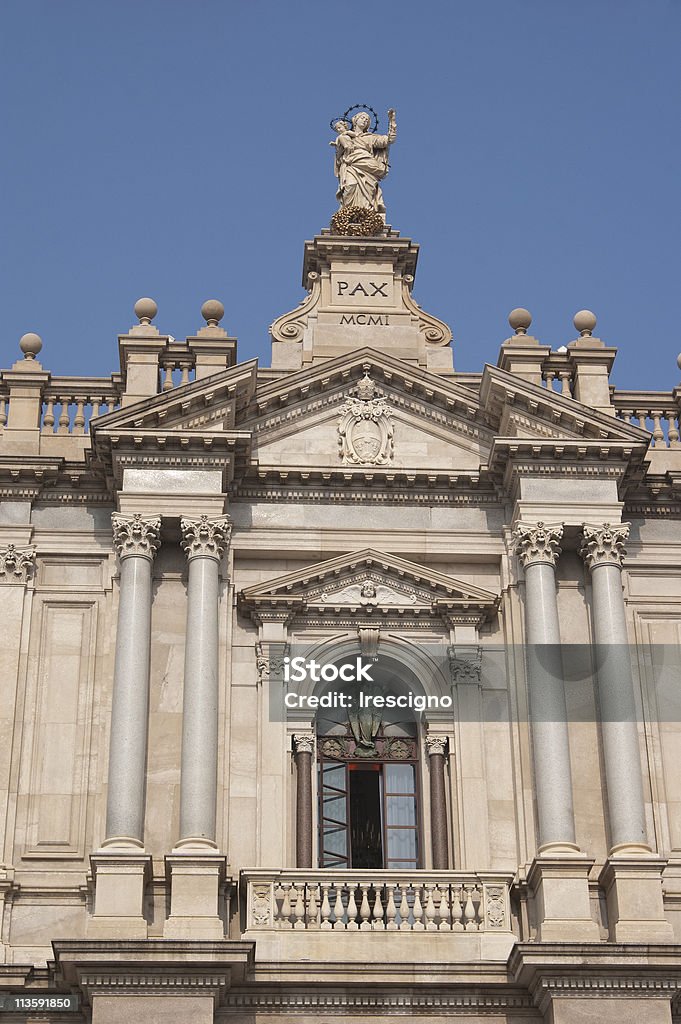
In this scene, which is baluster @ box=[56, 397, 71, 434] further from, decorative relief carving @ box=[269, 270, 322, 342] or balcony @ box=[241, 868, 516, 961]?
balcony @ box=[241, 868, 516, 961]

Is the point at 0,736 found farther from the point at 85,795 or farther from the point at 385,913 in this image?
the point at 385,913

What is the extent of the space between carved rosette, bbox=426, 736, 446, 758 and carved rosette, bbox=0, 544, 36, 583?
5.72 meters

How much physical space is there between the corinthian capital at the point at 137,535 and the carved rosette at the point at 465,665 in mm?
4136

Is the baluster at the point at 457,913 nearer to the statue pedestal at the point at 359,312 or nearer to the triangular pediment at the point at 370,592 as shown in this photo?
the triangular pediment at the point at 370,592

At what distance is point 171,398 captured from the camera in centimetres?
2609

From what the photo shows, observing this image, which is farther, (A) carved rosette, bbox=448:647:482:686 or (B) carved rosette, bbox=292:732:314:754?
(A) carved rosette, bbox=448:647:482:686

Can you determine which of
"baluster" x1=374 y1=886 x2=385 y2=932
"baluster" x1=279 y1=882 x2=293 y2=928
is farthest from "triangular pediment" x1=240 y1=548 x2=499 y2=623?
"baluster" x1=374 y1=886 x2=385 y2=932

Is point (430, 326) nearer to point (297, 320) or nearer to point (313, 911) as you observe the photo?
point (297, 320)

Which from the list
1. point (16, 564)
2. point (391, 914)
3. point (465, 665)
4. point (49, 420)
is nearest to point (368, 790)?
point (465, 665)

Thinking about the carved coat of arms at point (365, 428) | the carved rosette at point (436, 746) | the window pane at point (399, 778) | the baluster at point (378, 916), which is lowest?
the baluster at point (378, 916)

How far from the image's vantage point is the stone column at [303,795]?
24203mm

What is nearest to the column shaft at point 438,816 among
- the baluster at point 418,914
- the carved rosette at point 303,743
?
the baluster at point 418,914

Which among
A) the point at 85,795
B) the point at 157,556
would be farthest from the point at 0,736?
the point at 157,556

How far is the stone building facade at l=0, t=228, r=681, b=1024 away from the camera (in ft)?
73.8
